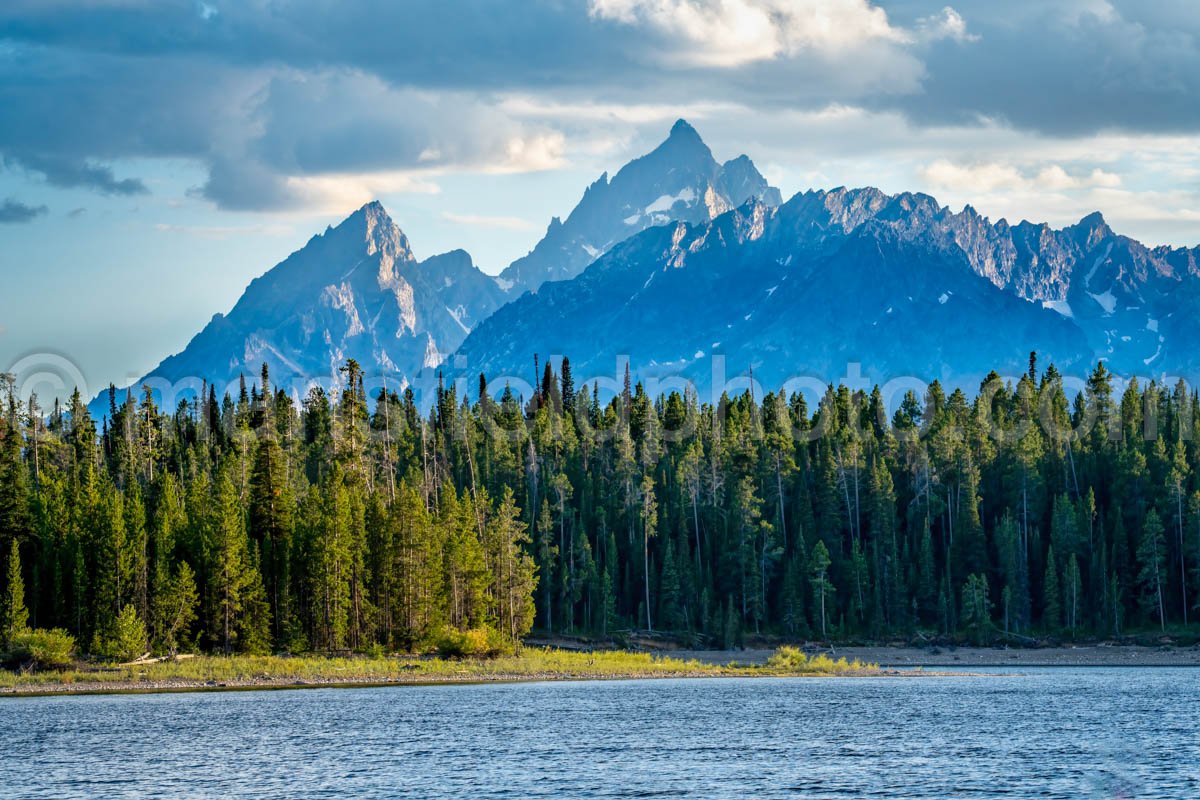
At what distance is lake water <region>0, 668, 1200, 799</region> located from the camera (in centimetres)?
5831

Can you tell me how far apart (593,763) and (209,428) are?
119 metres

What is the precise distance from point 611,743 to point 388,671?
132ft

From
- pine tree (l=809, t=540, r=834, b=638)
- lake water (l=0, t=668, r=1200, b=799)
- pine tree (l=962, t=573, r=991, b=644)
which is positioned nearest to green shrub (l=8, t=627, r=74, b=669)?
lake water (l=0, t=668, r=1200, b=799)

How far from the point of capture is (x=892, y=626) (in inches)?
5625

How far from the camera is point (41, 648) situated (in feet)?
328

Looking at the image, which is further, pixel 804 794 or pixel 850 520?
pixel 850 520

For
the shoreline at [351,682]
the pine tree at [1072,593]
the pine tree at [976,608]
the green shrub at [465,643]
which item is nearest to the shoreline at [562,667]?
the shoreline at [351,682]

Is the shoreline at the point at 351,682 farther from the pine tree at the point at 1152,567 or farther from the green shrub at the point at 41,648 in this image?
the pine tree at the point at 1152,567

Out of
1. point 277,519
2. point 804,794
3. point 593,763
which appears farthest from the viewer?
point 277,519

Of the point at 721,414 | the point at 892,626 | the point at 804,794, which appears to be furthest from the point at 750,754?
the point at 721,414

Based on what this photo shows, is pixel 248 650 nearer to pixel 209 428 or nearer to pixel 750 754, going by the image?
pixel 750 754

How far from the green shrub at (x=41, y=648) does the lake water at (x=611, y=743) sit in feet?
30.0

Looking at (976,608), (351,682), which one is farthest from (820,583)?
(351,682)

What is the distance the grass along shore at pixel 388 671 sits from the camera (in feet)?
324
